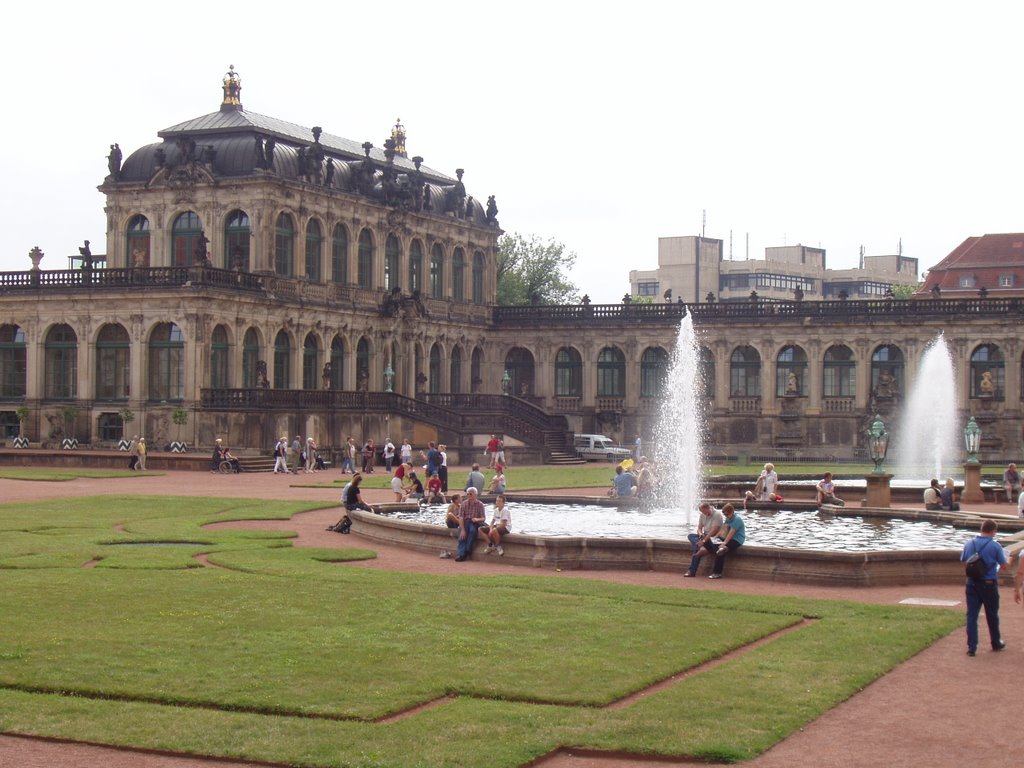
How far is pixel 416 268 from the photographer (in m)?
82.6

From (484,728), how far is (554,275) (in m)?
105

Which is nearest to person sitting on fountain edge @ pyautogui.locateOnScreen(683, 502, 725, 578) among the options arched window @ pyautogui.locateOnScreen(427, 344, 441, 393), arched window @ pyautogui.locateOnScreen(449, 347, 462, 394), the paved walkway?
the paved walkway

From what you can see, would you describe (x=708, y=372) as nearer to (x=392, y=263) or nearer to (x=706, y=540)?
(x=392, y=263)

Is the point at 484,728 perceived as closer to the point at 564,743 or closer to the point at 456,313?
the point at 564,743

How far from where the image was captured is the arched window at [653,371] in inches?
3342

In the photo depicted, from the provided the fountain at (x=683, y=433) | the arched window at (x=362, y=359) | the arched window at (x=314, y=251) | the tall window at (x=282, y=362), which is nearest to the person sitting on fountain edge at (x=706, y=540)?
the fountain at (x=683, y=433)

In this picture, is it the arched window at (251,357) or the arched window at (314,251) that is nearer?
the arched window at (251,357)

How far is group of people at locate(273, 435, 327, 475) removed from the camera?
58978 millimetres

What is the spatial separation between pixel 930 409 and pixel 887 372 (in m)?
3.42

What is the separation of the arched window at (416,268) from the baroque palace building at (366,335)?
0.12 m

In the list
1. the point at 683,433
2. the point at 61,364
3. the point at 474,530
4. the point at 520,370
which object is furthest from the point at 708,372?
the point at 474,530

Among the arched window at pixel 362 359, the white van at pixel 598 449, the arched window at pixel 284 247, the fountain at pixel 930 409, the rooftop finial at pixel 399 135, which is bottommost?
the white van at pixel 598 449

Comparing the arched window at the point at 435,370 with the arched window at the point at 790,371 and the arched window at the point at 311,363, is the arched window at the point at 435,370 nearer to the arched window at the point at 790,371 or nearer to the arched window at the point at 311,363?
the arched window at the point at 311,363

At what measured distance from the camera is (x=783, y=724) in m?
15.2
